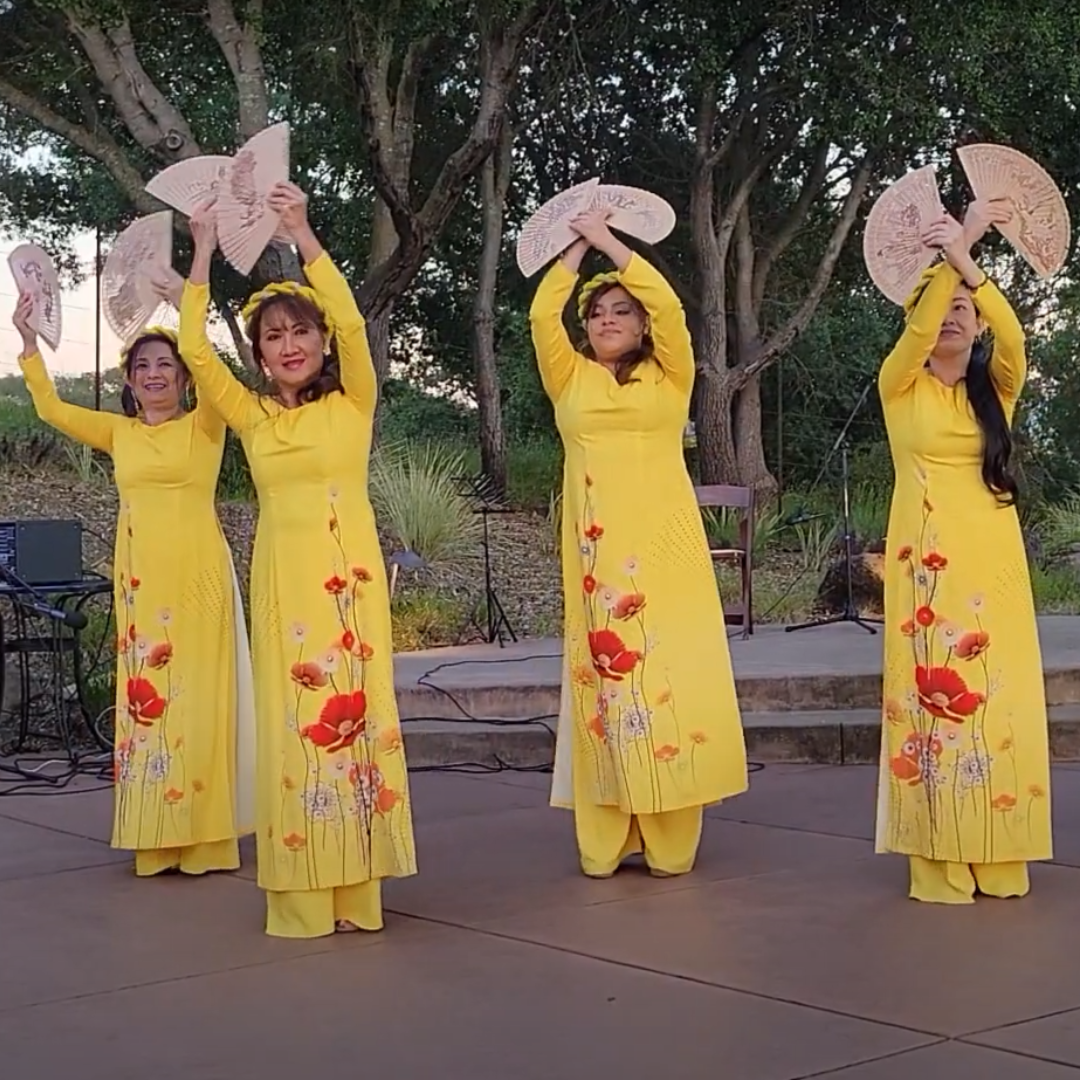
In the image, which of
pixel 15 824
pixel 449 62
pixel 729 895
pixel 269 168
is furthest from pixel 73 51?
pixel 729 895

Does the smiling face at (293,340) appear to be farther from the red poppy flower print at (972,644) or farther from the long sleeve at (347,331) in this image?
the red poppy flower print at (972,644)

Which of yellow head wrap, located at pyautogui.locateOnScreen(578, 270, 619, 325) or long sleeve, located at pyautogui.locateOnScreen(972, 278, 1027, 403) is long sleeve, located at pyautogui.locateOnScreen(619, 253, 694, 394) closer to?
yellow head wrap, located at pyautogui.locateOnScreen(578, 270, 619, 325)

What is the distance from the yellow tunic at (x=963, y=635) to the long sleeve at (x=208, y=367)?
1677 mm

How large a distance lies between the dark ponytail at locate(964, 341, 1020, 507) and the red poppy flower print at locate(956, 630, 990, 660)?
351 millimetres

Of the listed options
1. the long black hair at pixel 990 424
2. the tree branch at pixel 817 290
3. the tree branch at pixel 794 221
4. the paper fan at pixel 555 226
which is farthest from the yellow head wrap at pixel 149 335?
the tree branch at pixel 794 221

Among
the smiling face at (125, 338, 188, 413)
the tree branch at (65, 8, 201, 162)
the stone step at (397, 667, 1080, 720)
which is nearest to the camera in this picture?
the smiling face at (125, 338, 188, 413)

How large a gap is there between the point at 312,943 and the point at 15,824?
226 cm

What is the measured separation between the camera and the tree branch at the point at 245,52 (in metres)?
12.0

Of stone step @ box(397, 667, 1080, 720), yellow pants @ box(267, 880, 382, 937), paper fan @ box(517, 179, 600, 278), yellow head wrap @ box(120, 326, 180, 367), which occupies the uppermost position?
paper fan @ box(517, 179, 600, 278)

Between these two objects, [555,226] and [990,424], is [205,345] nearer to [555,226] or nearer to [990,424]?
[555,226]

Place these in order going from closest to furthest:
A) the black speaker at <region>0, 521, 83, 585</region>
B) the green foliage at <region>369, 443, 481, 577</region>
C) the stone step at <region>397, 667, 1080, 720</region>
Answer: the black speaker at <region>0, 521, 83, 585</region>
the stone step at <region>397, 667, 1080, 720</region>
the green foliage at <region>369, 443, 481, 577</region>

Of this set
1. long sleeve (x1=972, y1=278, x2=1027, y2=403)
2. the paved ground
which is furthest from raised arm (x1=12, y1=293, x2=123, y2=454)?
long sleeve (x1=972, y1=278, x2=1027, y2=403)

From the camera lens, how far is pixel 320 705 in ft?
14.3

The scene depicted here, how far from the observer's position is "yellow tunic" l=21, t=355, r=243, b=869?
5285 mm
